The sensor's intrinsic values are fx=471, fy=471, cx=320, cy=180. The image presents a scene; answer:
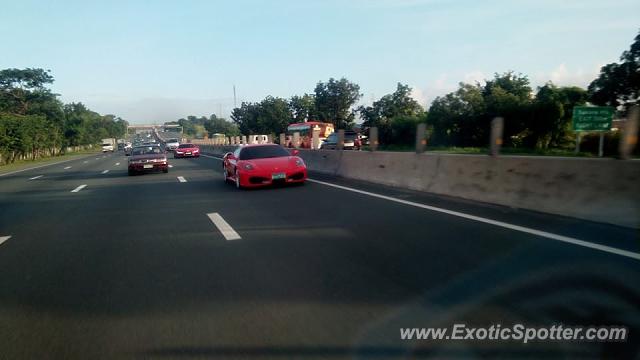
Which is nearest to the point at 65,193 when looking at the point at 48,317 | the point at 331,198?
the point at 331,198

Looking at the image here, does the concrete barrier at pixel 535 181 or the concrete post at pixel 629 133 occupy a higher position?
the concrete post at pixel 629 133

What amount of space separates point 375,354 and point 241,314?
1.34 meters

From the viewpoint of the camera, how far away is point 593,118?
26453 mm

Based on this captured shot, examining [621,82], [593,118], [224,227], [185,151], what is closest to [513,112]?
[621,82]

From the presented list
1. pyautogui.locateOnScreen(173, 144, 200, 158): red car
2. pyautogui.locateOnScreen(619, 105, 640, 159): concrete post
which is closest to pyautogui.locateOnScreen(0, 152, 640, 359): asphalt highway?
pyautogui.locateOnScreen(619, 105, 640, 159): concrete post

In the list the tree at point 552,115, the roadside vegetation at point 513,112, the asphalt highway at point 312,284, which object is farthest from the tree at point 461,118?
the asphalt highway at point 312,284

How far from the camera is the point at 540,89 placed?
42.0 m

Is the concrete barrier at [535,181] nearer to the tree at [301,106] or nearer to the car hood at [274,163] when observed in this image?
the car hood at [274,163]

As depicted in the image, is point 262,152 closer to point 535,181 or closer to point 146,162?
point 535,181

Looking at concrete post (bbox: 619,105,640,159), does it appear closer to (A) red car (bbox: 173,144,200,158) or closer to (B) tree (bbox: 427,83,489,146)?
(A) red car (bbox: 173,144,200,158)

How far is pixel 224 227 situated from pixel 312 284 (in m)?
3.56

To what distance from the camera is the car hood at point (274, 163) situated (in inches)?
518

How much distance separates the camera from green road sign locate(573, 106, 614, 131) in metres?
26.4

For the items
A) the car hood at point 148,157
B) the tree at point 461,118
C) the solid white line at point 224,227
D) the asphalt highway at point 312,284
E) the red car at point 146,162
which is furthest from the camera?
the tree at point 461,118
